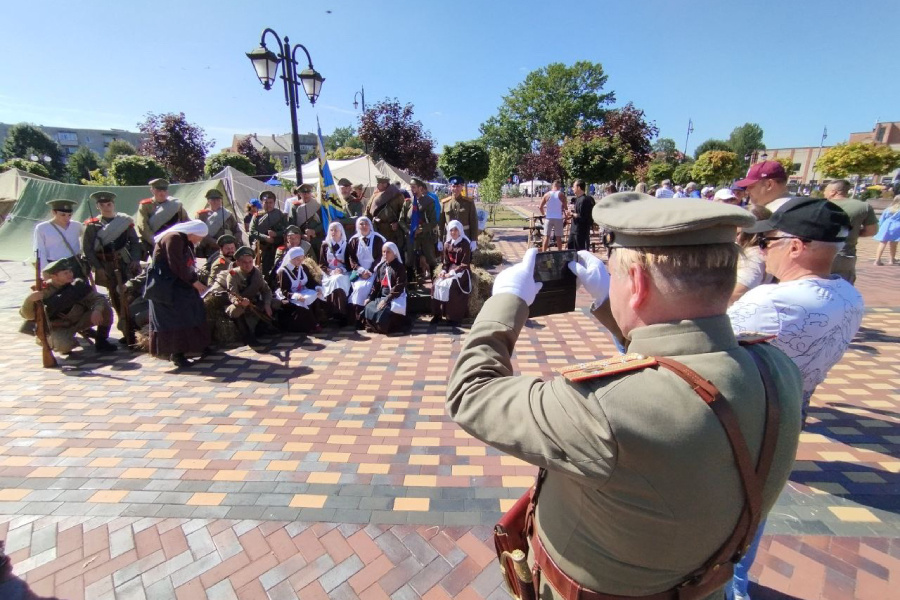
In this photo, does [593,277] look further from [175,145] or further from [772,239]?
[175,145]

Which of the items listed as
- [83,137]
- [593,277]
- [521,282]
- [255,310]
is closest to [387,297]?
[255,310]

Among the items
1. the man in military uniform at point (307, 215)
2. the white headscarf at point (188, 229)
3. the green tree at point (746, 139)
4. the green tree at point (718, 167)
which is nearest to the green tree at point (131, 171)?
the man in military uniform at point (307, 215)

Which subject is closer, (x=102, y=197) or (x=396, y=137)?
(x=102, y=197)

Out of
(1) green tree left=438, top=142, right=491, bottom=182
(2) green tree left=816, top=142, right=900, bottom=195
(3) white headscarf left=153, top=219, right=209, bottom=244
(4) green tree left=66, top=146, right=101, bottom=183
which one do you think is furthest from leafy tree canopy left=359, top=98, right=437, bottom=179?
(4) green tree left=66, top=146, right=101, bottom=183

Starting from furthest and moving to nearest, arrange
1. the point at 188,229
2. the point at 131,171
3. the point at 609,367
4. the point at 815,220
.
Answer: the point at 131,171 < the point at 188,229 < the point at 815,220 < the point at 609,367

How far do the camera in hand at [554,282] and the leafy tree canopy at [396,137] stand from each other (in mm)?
20381

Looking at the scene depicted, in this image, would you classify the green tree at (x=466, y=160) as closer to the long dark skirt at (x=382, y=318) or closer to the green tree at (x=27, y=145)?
the long dark skirt at (x=382, y=318)

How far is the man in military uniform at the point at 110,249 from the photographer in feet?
19.0

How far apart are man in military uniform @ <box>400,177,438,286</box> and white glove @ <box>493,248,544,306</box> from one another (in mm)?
7302

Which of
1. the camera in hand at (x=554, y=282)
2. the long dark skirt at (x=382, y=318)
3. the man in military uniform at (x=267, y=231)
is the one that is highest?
the camera in hand at (x=554, y=282)

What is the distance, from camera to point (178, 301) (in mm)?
4805

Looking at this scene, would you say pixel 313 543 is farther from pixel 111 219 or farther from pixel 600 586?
pixel 111 219

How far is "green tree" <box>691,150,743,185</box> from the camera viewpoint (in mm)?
31266

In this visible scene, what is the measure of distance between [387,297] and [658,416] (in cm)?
540
